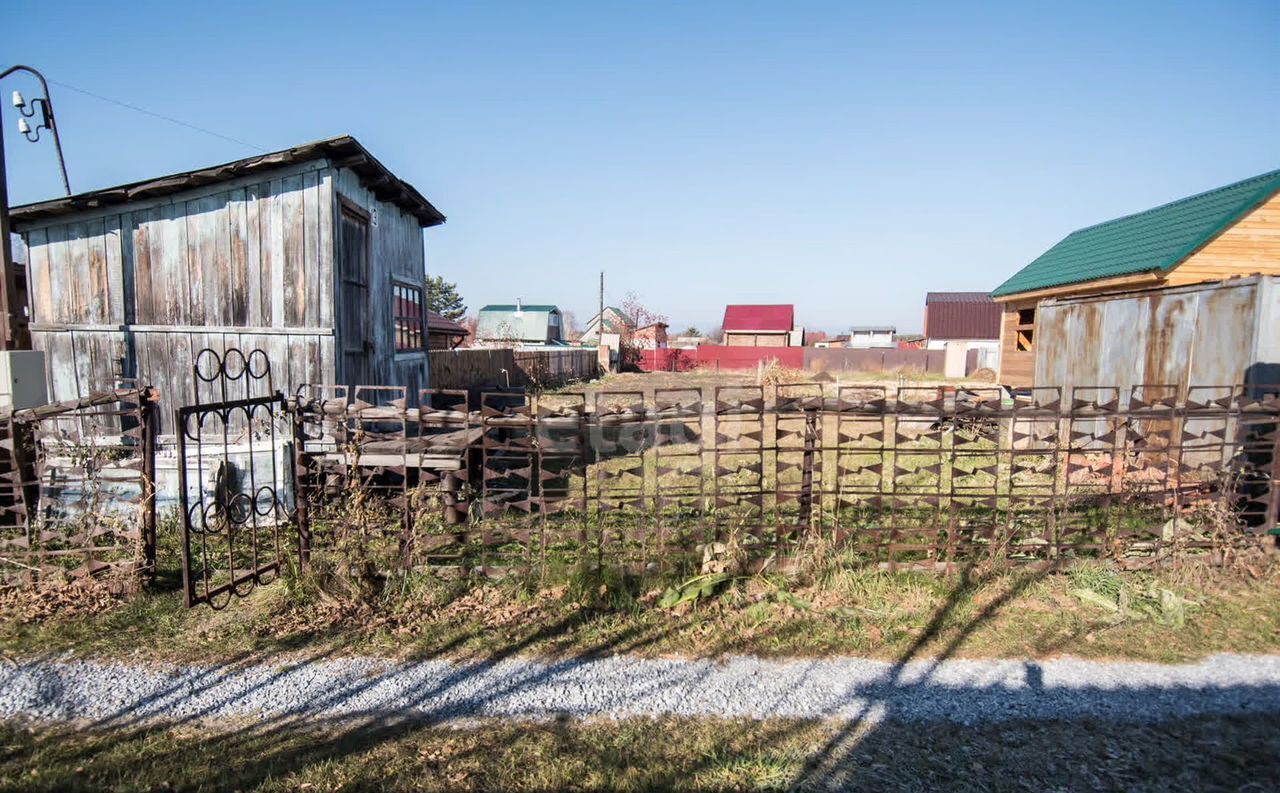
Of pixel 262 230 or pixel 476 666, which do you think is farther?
pixel 262 230

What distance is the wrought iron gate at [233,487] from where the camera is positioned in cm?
475

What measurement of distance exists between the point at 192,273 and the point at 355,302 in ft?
5.99

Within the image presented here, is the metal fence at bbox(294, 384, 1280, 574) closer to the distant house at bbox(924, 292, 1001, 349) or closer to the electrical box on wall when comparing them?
the electrical box on wall

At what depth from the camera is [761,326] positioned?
45.5m

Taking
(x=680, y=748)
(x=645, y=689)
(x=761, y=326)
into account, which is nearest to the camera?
(x=680, y=748)

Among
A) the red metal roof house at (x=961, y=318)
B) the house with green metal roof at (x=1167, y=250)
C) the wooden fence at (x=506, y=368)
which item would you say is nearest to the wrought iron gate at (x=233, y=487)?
the wooden fence at (x=506, y=368)

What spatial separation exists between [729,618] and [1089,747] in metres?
2.20

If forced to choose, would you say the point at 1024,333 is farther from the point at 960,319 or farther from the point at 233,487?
the point at 960,319

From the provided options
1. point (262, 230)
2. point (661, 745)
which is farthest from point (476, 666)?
point (262, 230)

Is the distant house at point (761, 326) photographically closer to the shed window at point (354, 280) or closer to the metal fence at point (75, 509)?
the shed window at point (354, 280)

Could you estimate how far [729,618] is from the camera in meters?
4.80

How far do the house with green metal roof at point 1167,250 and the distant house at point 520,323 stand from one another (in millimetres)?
39070

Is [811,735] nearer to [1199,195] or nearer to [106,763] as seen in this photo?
[106,763]

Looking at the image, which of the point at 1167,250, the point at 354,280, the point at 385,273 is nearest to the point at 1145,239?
the point at 1167,250
